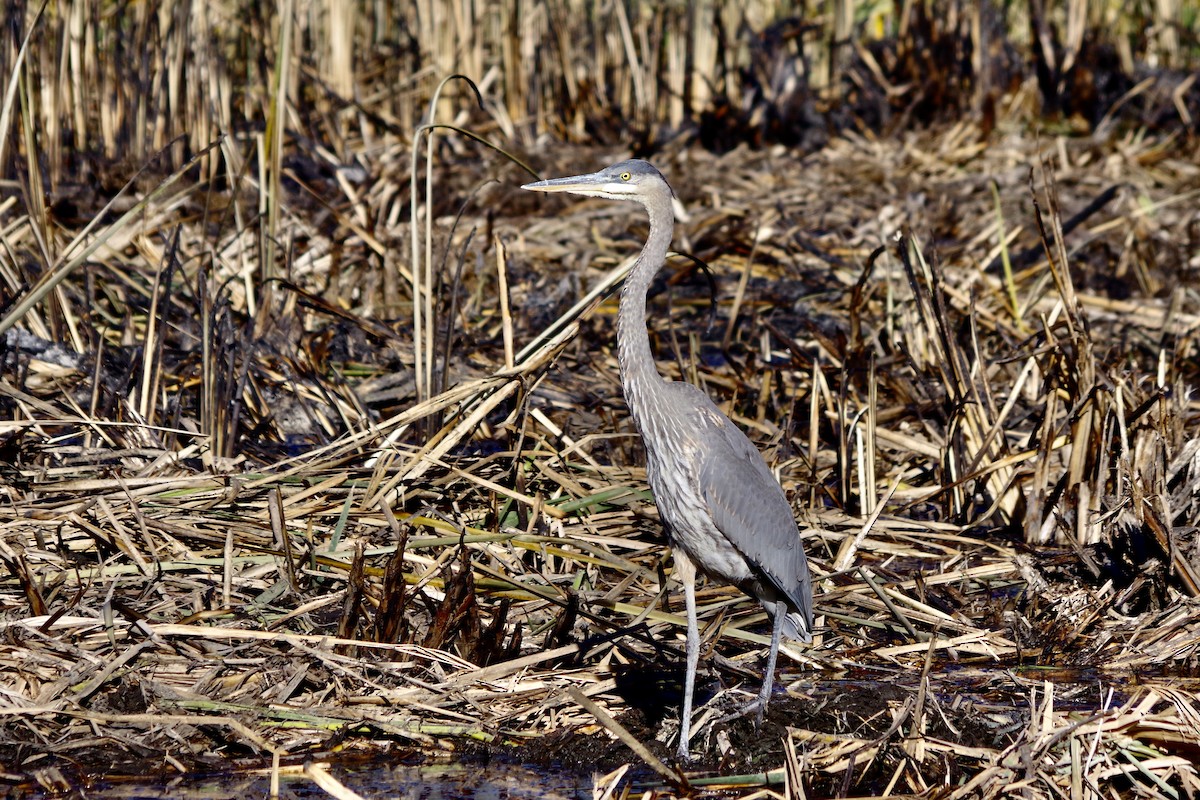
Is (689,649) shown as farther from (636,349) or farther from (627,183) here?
(627,183)

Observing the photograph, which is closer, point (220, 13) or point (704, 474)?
point (704, 474)

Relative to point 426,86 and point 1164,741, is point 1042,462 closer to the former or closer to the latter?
point 1164,741

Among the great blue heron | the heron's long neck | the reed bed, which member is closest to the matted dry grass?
the reed bed

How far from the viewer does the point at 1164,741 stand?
3512 mm

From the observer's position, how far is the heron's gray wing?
406 centimetres

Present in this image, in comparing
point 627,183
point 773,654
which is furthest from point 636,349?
point 773,654

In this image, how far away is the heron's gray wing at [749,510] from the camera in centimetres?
406

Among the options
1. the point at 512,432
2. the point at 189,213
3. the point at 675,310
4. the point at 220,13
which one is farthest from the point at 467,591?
the point at 220,13

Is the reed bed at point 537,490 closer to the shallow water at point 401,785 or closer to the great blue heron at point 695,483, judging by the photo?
the shallow water at point 401,785

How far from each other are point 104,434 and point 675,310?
3467mm

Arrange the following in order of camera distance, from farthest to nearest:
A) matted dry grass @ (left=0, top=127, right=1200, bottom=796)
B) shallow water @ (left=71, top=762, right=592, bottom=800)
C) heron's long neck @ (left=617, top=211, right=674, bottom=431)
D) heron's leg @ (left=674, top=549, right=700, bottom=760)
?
heron's long neck @ (left=617, top=211, right=674, bottom=431) → heron's leg @ (left=674, top=549, right=700, bottom=760) → matted dry grass @ (left=0, top=127, right=1200, bottom=796) → shallow water @ (left=71, top=762, right=592, bottom=800)

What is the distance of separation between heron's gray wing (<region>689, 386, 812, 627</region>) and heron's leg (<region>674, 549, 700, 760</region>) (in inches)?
7.6

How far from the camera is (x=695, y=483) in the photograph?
13.4 ft

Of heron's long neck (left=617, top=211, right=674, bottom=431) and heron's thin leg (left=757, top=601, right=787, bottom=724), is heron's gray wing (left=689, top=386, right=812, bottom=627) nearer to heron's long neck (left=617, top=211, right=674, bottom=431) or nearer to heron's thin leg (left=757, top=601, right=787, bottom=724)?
heron's thin leg (left=757, top=601, right=787, bottom=724)
